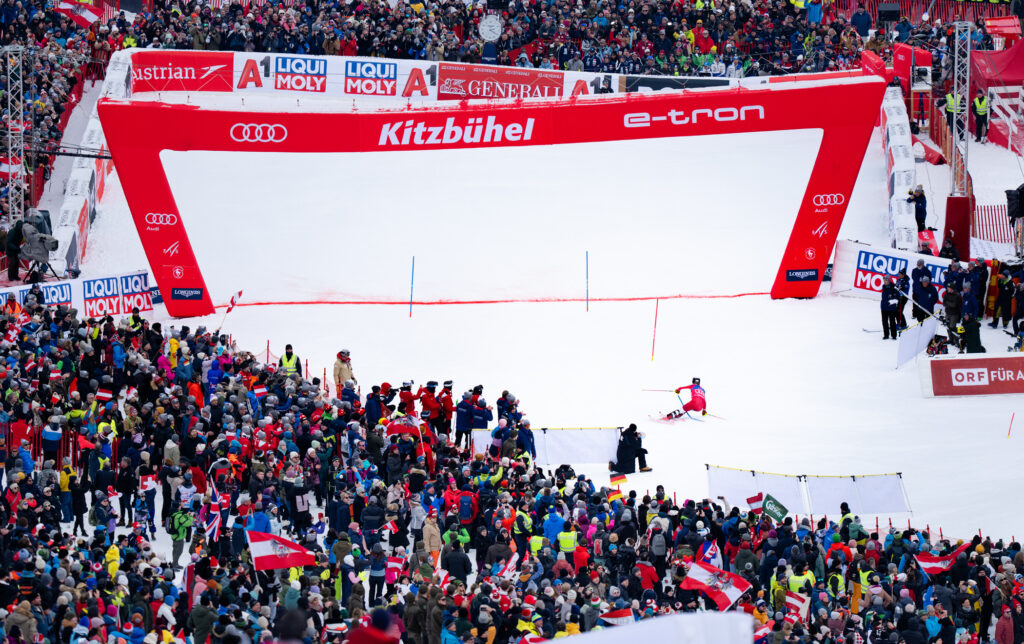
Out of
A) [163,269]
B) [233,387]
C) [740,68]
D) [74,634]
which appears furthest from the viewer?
[740,68]

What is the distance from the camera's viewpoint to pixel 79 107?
107 feet

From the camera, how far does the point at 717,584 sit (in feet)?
50.8

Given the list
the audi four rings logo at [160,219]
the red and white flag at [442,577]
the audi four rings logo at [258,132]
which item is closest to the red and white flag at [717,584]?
the red and white flag at [442,577]

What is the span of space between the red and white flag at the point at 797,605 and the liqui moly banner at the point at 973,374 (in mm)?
6984

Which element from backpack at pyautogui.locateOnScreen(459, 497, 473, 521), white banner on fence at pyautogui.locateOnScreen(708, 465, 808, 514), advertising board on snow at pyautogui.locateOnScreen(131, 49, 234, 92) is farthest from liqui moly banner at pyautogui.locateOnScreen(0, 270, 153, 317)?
white banner on fence at pyautogui.locateOnScreen(708, 465, 808, 514)

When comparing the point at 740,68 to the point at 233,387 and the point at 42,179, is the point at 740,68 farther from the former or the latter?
the point at 233,387

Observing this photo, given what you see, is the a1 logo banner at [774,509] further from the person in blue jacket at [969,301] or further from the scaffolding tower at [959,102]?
the scaffolding tower at [959,102]

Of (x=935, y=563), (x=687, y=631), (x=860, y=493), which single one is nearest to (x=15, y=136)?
(x=860, y=493)

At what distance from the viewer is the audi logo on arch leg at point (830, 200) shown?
2525 centimetres

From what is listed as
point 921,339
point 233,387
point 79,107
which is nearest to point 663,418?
point 921,339

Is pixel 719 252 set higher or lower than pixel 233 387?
higher

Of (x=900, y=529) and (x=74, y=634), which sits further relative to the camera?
(x=900, y=529)

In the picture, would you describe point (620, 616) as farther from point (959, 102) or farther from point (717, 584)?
point (959, 102)

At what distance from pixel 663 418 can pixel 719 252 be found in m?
6.29
